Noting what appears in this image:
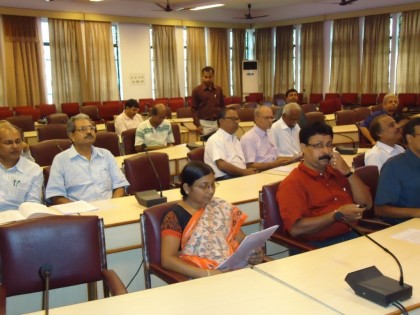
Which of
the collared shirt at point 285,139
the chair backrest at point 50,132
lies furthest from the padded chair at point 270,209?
the chair backrest at point 50,132

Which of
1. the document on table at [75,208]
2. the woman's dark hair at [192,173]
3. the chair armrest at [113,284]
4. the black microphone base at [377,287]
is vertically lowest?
the chair armrest at [113,284]

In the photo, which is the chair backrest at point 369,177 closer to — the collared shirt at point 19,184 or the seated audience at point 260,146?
the seated audience at point 260,146

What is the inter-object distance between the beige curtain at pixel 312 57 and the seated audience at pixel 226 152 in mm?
9681

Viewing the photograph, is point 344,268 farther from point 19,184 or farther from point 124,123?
point 124,123

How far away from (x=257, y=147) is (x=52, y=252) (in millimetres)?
3072

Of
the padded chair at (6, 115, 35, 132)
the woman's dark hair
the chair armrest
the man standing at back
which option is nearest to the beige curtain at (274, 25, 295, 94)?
the man standing at back

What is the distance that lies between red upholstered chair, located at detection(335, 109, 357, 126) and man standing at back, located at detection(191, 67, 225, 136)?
1875 mm

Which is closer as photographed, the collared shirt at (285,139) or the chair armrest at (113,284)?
the chair armrest at (113,284)

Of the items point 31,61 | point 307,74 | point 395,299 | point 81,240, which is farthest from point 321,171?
point 307,74

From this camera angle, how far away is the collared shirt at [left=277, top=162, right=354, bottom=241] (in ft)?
8.93

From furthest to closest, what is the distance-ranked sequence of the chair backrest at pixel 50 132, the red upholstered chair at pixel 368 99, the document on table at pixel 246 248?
1. the red upholstered chair at pixel 368 99
2. the chair backrest at pixel 50 132
3. the document on table at pixel 246 248

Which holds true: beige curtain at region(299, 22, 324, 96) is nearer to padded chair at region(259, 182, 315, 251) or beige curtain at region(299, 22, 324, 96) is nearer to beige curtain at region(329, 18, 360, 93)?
beige curtain at region(329, 18, 360, 93)

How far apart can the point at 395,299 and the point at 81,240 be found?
Answer: 1.45 meters

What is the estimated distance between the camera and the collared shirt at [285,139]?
5617 mm
